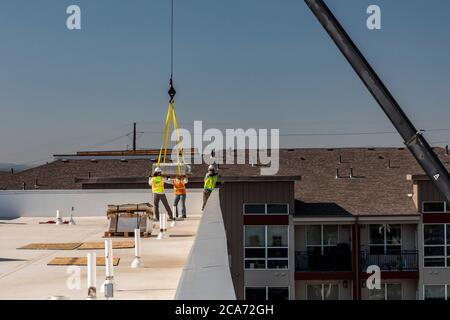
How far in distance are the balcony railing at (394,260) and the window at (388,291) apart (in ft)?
3.59

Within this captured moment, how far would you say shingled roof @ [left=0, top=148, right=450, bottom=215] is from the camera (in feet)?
153

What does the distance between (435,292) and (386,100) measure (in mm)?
29189

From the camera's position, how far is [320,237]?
45.0 meters

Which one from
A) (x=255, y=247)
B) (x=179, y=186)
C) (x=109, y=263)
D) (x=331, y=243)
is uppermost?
(x=179, y=186)

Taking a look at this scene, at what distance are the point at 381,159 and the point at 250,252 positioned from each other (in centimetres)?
1672

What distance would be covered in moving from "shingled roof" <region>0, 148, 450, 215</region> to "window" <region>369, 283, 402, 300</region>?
4.36 metres

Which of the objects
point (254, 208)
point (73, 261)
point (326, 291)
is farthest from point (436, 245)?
point (73, 261)

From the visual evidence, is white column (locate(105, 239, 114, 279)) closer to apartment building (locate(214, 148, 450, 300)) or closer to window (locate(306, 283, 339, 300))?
apartment building (locate(214, 148, 450, 300))

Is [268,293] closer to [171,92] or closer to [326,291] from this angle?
[326,291]

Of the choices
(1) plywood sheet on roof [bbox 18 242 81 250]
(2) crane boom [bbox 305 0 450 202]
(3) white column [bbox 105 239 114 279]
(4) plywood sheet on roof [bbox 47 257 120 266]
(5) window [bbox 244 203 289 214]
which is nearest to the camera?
(3) white column [bbox 105 239 114 279]

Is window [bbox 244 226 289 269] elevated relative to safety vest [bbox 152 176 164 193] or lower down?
lower down

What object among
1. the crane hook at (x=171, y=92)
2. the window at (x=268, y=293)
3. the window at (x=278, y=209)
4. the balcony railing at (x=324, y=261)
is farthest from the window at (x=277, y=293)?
the crane hook at (x=171, y=92)

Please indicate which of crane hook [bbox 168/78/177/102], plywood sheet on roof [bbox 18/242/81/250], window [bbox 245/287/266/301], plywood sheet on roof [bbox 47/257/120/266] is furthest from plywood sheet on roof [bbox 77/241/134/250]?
window [bbox 245/287/266/301]

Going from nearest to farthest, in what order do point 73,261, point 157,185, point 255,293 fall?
1. point 73,261
2. point 157,185
3. point 255,293
